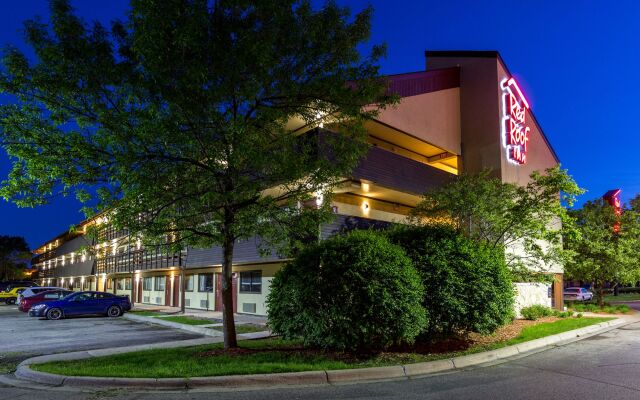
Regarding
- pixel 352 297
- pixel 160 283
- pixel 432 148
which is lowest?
pixel 160 283

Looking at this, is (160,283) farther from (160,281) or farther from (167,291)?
(167,291)

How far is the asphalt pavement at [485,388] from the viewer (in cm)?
738

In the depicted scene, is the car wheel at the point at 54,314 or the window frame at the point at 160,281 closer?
the car wheel at the point at 54,314

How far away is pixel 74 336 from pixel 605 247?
86.4 ft

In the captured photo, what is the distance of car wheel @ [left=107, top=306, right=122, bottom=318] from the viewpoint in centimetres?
2669

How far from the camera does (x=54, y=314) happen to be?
2486 centimetres

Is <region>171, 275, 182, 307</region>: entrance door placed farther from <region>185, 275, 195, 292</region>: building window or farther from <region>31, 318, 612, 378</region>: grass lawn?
<region>31, 318, 612, 378</region>: grass lawn

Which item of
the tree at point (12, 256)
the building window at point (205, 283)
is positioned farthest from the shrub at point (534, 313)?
the tree at point (12, 256)

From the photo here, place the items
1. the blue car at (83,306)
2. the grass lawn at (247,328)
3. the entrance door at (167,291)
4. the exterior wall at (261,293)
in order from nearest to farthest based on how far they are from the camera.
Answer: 1. the grass lawn at (247,328)
2. the exterior wall at (261,293)
3. the blue car at (83,306)
4. the entrance door at (167,291)

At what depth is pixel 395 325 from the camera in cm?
970

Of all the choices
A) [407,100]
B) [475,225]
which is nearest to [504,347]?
[475,225]

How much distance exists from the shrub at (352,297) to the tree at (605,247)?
18.8 meters

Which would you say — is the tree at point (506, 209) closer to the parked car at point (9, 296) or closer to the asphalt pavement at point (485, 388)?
the asphalt pavement at point (485, 388)

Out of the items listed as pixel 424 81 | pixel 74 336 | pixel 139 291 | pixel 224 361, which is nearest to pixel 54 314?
pixel 74 336
